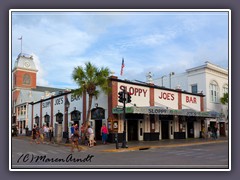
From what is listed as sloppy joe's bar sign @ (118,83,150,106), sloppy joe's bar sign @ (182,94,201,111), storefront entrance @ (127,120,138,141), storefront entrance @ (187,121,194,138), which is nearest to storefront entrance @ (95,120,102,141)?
storefront entrance @ (127,120,138,141)

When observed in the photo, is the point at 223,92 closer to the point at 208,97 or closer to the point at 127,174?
the point at 208,97

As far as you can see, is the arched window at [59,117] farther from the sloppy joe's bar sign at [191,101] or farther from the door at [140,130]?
the sloppy joe's bar sign at [191,101]

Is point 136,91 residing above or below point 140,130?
above

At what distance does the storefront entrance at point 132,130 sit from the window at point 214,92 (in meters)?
14.1

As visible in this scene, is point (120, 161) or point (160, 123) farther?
point (160, 123)

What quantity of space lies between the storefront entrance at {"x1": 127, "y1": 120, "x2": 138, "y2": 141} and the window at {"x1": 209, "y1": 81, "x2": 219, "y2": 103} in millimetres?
14111

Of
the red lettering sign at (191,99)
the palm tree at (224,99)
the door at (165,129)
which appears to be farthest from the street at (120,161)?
the palm tree at (224,99)

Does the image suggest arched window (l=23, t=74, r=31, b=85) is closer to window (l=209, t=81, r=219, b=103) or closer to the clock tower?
the clock tower

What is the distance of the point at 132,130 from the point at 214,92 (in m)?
15.5

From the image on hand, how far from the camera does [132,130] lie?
88.0 feet

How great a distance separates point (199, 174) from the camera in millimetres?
8852

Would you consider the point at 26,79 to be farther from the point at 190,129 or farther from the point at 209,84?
the point at 190,129

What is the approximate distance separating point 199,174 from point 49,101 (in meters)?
30.5

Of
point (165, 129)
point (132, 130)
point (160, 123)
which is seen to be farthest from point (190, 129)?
point (132, 130)
